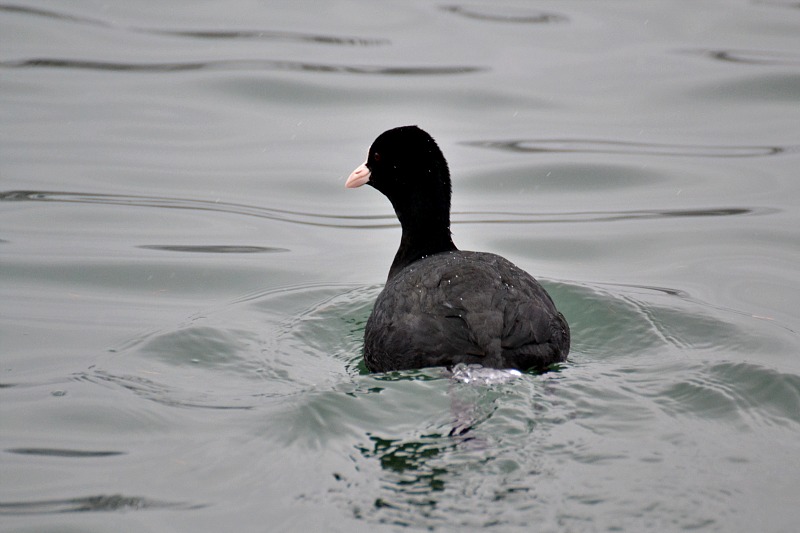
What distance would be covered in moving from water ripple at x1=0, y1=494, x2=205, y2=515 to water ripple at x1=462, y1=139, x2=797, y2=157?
8.15 m

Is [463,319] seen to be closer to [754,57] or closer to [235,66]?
[235,66]

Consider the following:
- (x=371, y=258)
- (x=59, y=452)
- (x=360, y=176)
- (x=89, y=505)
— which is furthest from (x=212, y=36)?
(x=89, y=505)

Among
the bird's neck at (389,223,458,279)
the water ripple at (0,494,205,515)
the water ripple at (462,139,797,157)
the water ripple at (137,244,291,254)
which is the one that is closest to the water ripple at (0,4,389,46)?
the water ripple at (462,139,797,157)

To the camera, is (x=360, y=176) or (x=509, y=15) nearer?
(x=360, y=176)

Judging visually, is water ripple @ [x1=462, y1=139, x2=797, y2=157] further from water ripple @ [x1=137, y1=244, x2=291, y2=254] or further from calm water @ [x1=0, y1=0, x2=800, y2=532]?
water ripple @ [x1=137, y1=244, x2=291, y2=254]

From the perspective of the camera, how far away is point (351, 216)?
11609 millimetres

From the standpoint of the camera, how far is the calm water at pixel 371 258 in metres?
5.71

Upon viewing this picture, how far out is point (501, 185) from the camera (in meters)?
12.2

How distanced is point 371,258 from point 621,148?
399 cm

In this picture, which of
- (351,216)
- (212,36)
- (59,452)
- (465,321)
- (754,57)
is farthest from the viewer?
(212,36)

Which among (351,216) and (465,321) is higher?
(351,216)

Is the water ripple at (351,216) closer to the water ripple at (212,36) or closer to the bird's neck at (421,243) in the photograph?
the bird's neck at (421,243)

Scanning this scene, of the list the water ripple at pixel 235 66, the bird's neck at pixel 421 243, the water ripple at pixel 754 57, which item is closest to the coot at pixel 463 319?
the bird's neck at pixel 421 243

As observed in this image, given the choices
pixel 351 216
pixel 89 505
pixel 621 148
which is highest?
pixel 621 148
